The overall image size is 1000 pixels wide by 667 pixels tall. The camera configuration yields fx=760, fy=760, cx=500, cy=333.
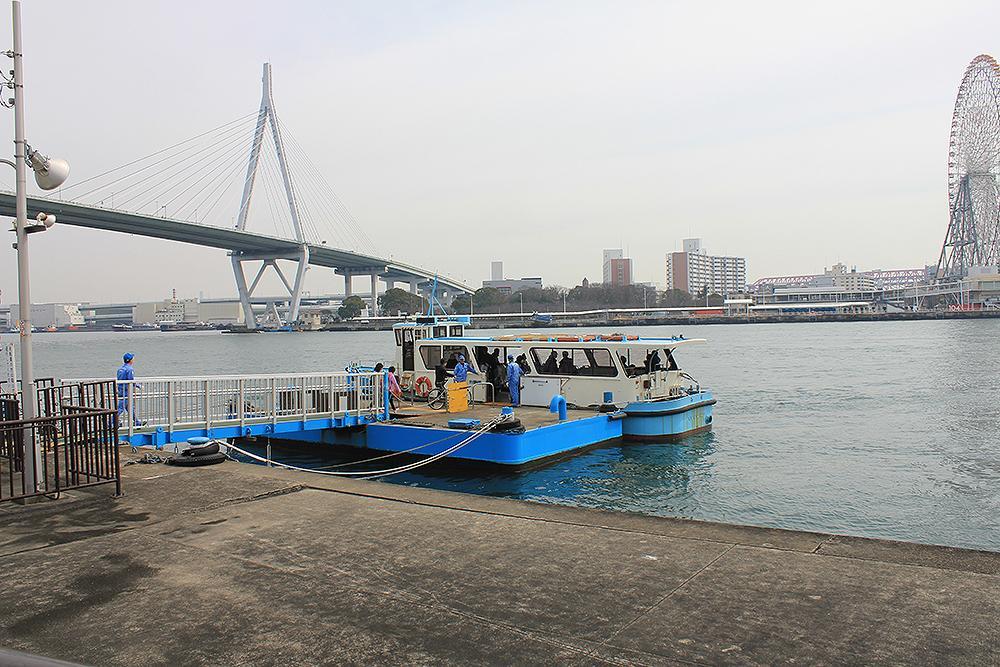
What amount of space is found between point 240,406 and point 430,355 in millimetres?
7962

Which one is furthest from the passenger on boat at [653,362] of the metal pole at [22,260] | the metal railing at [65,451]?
the metal pole at [22,260]

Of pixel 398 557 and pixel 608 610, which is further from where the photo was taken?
pixel 398 557

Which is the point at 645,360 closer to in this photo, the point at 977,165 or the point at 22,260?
the point at 22,260

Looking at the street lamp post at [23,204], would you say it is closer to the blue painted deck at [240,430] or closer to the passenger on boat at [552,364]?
the blue painted deck at [240,430]

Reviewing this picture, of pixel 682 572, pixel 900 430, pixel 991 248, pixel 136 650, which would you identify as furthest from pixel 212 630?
pixel 991 248

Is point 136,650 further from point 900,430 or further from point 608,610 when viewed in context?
point 900,430

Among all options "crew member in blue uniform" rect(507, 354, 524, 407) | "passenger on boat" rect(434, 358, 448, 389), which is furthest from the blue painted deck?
"passenger on boat" rect(434, 358, 448, 389)

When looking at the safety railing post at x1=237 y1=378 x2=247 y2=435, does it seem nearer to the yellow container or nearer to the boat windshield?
the yellow container

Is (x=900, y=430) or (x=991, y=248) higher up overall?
(x=991, y=248)

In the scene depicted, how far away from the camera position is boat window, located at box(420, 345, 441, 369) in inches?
883

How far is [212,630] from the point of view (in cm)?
516

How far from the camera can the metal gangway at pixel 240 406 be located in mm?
13953

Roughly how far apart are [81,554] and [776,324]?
552ft

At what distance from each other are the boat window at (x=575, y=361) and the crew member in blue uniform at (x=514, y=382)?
108 centimetres
